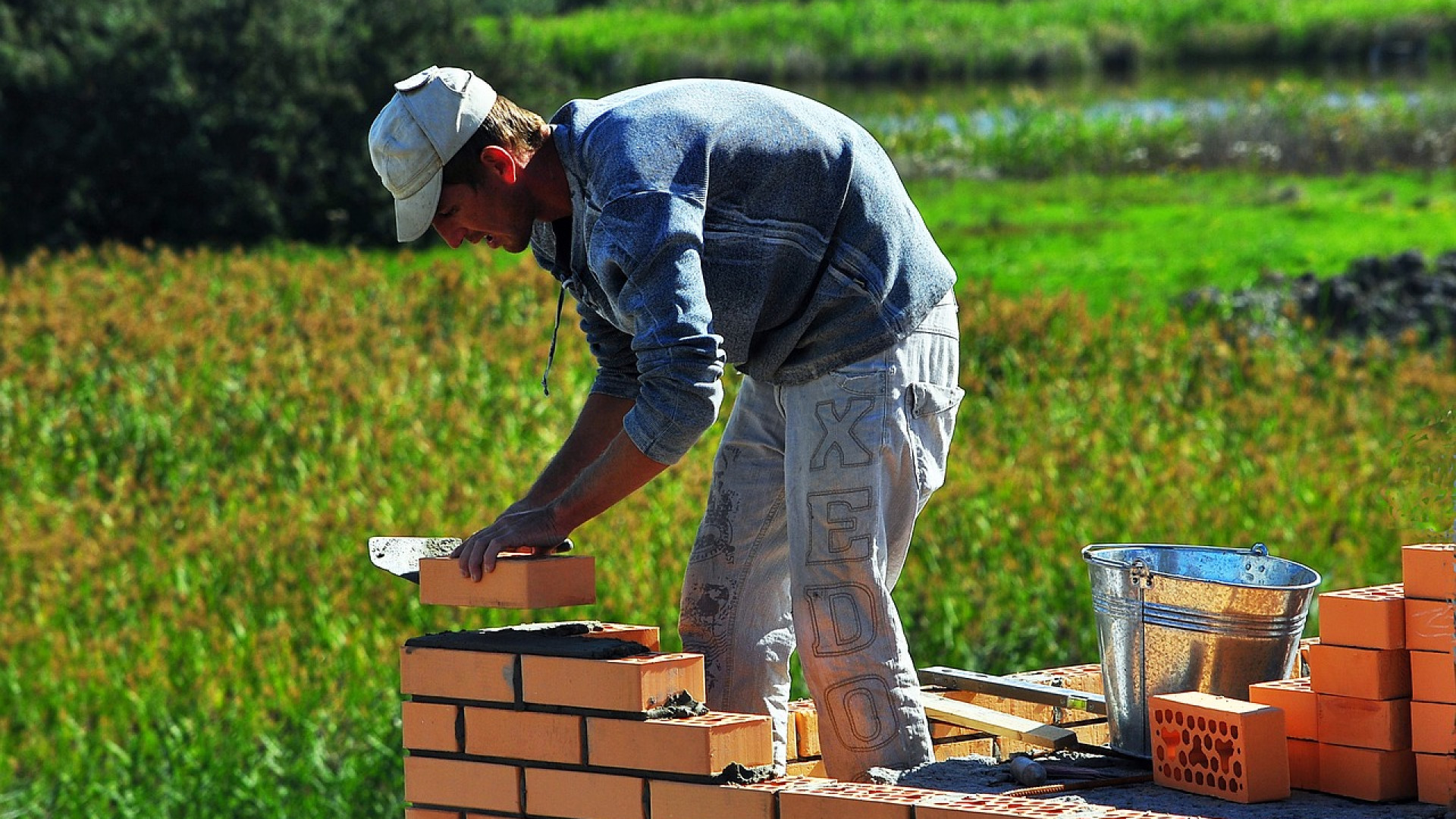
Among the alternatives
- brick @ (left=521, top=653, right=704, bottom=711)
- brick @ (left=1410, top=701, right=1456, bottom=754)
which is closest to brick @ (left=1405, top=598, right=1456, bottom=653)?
brick @ (left=1410, top=701, right=1456, bottom=754)

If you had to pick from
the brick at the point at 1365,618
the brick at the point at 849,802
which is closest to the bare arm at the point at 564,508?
the brick at the point at 849,802

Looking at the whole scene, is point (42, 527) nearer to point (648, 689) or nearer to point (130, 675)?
point (130, 675)

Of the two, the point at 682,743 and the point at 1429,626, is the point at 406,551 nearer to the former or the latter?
the point at 682,743

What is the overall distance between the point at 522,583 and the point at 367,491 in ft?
14.6

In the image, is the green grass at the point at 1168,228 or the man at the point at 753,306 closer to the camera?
the man at the point at 753,306

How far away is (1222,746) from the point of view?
10.9 ft

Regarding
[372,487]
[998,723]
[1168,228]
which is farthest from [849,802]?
[1168,228]

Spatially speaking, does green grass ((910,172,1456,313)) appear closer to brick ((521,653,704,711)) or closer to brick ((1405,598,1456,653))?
brick ((1405,598,1456,653))

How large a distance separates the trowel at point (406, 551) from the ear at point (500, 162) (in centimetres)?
71

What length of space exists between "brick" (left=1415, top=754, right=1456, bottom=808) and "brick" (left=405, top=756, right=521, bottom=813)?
1.64 metres

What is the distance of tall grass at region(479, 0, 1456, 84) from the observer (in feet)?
90.4

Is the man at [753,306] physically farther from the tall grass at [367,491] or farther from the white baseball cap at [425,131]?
the tall grass at [367,491]

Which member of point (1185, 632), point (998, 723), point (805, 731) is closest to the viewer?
point (1185, 632)

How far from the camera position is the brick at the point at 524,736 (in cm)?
Result: 330
